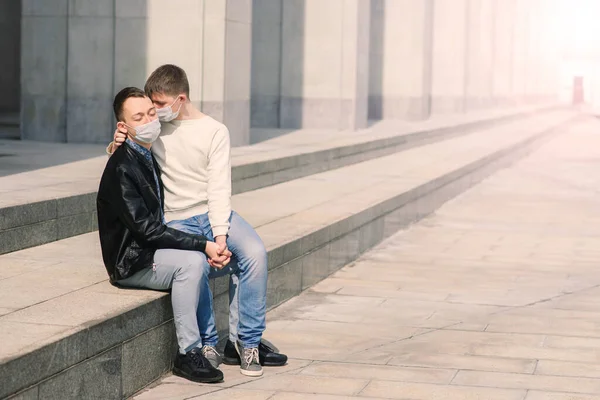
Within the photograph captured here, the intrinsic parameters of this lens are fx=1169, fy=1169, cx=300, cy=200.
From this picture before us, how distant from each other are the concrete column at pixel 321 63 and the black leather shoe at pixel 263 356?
17.2 metres

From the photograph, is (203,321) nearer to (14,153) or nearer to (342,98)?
(14,153)

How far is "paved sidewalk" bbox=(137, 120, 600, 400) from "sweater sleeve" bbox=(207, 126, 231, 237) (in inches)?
33.2

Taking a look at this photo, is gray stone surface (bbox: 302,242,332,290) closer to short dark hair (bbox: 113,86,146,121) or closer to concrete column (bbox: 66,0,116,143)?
short dark hair (bbox: 113,86,146,121)

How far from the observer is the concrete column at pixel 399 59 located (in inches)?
1239

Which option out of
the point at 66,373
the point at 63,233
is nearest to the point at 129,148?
the point at 66,373

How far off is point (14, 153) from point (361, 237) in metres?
4.41

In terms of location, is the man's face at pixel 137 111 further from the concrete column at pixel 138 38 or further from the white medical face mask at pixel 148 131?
the concrete column at pixel 138 38

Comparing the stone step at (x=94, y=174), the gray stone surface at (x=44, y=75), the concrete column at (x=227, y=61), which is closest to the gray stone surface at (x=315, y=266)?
the stone step at (x=94, y=174)

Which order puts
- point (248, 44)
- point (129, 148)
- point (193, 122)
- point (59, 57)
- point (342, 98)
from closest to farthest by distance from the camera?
1. point (129, 148)
2. point (193, 122)
3. point (59, 57)
4. point (248, 44)
5. point (342, 98)

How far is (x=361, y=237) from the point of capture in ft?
36.3

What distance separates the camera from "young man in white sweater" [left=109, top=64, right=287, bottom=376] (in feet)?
20.2

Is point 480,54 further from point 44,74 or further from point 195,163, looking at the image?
point 195,163

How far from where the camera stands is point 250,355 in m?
6.21

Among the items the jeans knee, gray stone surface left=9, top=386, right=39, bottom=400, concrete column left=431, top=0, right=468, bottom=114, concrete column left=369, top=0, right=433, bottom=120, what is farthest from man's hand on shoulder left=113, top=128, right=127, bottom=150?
concrete column left=431, top=0, right=468, bottom=114
